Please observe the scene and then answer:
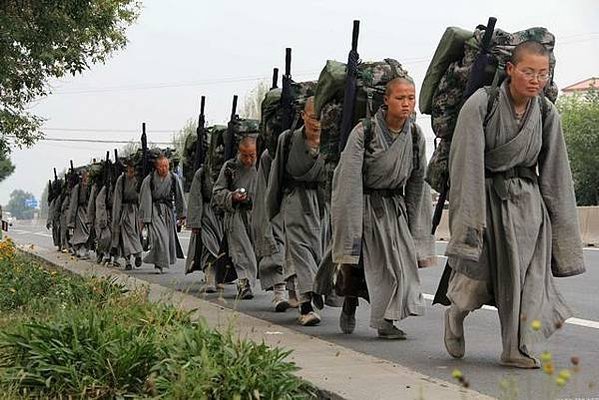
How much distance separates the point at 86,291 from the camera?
942cm

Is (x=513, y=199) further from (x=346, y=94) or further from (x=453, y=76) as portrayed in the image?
(x=346, y=94)

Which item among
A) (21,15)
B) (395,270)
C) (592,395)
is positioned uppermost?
(21,15)

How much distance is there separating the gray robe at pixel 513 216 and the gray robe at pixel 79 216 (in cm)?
1778

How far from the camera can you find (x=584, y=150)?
5962 cm

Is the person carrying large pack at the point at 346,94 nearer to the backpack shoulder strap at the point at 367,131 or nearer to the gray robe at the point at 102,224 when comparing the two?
the backpack shoulder strap at the point at 367,131

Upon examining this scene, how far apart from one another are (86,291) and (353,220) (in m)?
2.66

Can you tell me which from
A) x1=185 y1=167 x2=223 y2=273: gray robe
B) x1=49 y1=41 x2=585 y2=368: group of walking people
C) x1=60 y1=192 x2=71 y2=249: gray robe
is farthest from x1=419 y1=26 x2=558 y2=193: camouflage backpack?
x1=60 y1=192 x2=71 y2=249: gray robe

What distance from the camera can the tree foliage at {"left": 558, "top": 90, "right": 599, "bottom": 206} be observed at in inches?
2282

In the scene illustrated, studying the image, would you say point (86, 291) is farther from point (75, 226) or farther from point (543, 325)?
point (75, 226)

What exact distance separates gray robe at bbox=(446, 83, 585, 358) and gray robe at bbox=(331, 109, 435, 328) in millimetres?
1141

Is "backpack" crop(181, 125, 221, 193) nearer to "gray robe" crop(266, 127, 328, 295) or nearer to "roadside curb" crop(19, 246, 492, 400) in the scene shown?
"gray robe" crop(266, 127, 328, 295)

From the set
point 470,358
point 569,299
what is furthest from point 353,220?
point 569,299

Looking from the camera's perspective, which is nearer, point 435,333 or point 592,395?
point 592,395

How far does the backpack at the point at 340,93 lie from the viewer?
27.6 ft
